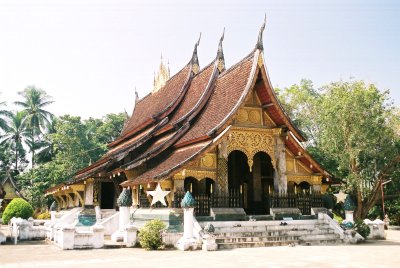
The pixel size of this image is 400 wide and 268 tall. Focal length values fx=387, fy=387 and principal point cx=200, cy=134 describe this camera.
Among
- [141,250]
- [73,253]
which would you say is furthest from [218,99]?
[73,253]

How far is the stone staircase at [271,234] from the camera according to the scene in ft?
38.2

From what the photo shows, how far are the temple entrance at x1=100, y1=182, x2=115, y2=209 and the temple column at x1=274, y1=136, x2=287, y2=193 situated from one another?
359 inches

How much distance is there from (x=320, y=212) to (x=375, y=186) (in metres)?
14.0

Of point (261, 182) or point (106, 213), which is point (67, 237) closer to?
point (106, 213)

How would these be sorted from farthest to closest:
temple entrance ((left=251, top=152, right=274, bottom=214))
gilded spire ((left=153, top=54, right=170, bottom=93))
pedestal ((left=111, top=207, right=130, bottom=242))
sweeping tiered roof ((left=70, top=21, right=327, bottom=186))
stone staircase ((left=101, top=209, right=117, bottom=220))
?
gilded spire ((left=153, top=54, right=170, bottom=93)), stone staircase ((left=101, top=209, right=117, bottom=220)), temple entrance ((left=251, top=152, right=274, bottom=214)), sweeping tiered roof ((left=70, top=21, right=327, bottom=186)), pedestal ((left=111, top=207, right=130, bottom=242))

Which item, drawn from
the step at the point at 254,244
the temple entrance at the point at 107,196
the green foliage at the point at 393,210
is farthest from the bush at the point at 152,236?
the green foliage at the point at 393,210

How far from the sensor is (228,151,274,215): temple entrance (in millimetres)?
15945

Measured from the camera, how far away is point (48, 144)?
47250 millimetres

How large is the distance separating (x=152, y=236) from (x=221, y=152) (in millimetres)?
3999

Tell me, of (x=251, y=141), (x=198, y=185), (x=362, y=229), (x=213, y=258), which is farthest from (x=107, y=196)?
(x=362, y=229)

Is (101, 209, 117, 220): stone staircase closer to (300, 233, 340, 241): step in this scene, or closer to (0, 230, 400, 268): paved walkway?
(0, 230, 400, 268): paved walkway

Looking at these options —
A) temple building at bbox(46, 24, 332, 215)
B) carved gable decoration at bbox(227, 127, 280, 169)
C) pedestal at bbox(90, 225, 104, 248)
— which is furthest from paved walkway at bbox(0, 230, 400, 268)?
carved gable decoration at bbox(227, 127, 280, 169)

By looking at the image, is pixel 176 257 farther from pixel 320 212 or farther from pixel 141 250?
pixel 320 212

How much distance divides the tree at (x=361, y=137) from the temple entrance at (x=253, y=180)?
10.4 m
